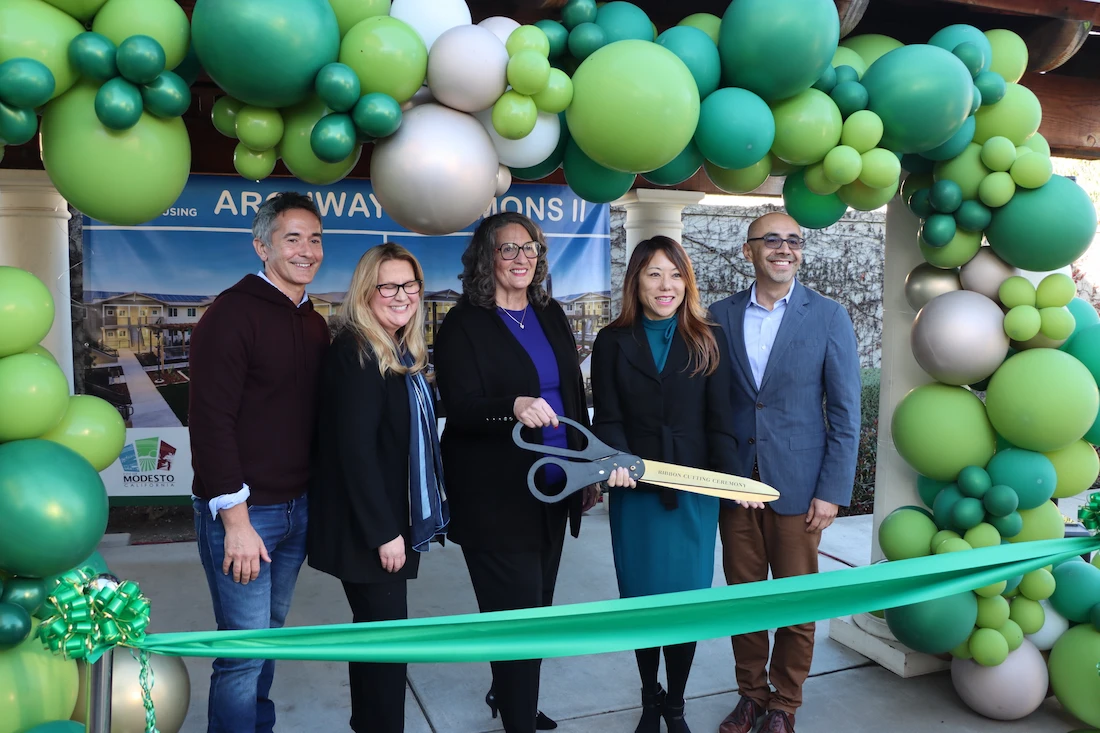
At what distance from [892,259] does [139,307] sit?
14.4ft

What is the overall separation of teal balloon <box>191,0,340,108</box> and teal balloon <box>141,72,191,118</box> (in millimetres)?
78

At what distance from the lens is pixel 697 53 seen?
2172 mm

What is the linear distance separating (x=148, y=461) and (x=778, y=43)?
459 cm

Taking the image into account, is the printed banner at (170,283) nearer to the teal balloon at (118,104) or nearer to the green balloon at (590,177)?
the green balloon at (590,177)

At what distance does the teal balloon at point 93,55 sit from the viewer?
1.72 meters

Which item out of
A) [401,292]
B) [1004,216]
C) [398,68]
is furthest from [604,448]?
[1004,216]

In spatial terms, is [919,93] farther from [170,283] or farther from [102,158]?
[170,283]

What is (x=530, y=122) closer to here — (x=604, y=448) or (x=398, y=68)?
(x=398, y=68)

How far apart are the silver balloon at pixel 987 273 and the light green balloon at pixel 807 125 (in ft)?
3.03

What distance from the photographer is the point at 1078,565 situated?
9.79 ft

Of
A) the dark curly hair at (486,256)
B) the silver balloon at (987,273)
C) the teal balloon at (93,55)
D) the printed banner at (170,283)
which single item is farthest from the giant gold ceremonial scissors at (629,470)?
the printed banner at (170,283)

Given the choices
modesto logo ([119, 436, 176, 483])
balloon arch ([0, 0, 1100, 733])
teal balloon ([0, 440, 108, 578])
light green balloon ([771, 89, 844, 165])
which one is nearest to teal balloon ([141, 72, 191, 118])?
balloon arch ([0, 0, 1100, 733])

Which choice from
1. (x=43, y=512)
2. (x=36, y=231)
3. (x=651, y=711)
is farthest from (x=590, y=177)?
(x=36, y=231)

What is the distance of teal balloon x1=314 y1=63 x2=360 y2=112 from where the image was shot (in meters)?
1.82
